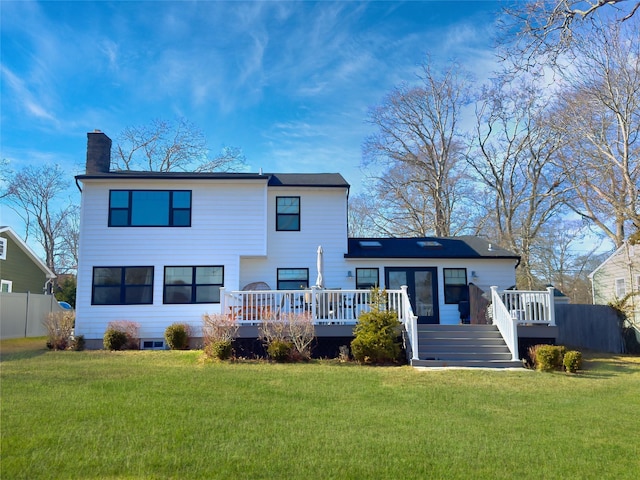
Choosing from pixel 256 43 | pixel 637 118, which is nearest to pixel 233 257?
pixel 256 43

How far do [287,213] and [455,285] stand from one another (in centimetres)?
596

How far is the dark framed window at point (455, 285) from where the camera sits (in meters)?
17.1

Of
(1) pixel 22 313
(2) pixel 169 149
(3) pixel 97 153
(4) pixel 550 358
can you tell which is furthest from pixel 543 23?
(2) pixel 169 149

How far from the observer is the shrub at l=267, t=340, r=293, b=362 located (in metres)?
11.9

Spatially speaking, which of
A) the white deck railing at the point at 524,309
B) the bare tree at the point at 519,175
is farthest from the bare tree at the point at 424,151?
the white deck railing at the point at 524,309

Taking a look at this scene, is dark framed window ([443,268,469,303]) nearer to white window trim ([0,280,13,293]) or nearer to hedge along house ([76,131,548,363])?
hedge along house ([76,131,548,363])

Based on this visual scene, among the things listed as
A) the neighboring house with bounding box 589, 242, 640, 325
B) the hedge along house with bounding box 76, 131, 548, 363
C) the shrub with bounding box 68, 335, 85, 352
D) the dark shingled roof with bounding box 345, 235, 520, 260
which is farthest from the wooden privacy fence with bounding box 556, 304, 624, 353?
the shrub with bounding box 68, 335, 85, 352

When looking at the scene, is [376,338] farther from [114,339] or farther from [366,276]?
[114,339]

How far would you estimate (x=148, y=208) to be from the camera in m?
16.3

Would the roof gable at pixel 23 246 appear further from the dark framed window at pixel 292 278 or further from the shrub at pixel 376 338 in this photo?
the shrub at pixel 376 338

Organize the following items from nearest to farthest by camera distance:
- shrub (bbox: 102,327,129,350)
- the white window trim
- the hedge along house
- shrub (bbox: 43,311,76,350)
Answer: shrub (bbox: 102,327,129,350) → shrub (bbox: 43,311,76,350) → the hedge along house → the white window trim

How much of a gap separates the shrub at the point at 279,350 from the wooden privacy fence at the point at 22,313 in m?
9.77

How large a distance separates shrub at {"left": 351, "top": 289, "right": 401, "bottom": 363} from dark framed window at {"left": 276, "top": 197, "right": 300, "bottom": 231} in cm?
543

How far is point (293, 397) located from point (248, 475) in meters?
3.22
